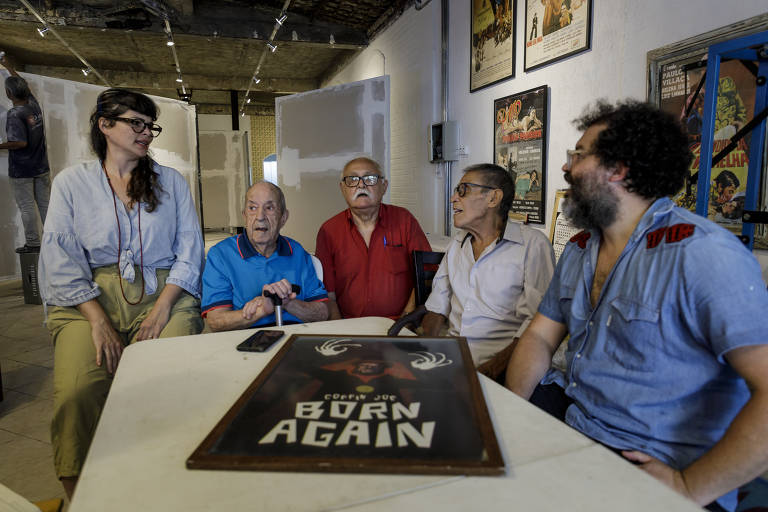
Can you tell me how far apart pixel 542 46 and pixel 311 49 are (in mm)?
5867

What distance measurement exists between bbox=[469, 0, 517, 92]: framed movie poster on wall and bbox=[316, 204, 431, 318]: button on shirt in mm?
2174

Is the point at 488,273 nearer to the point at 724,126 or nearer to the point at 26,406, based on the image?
the point at 724,126

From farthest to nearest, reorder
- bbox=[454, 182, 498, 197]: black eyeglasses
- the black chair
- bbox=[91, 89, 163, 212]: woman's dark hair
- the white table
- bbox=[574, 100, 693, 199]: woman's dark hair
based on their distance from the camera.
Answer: the black chair, bbox=[454, 182, 498, 197]: black eyeglasses, bbox=[91, 89, 163, 212]: woman's dark hair, bbox=[574, 100, 693, 199]: woman's dark hair, the white table

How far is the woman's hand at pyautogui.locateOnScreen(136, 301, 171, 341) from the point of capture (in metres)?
1.90

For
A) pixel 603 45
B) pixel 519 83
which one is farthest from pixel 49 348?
pixel 603 45

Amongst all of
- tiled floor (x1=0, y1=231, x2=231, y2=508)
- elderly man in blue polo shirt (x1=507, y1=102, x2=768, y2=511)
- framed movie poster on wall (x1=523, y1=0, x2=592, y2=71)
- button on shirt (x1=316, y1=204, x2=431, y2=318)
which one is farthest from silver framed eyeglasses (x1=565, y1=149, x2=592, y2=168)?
tiled floor (x1=0, y1=231, x2=231, y2=508)

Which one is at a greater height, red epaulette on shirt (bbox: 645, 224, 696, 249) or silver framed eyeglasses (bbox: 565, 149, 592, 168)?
silver framed eyeglasses (bbox: 565, 149, 592, 168)

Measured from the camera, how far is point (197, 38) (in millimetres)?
7312

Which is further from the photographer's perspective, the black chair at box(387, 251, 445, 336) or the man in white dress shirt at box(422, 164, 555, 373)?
the black chair at box(387, 251, 445, 336)

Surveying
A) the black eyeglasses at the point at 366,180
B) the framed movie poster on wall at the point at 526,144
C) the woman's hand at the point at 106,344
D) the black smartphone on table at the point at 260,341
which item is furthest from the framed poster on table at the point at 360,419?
the framed movie poster on wall at the point at 526,144

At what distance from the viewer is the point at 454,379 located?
102cm

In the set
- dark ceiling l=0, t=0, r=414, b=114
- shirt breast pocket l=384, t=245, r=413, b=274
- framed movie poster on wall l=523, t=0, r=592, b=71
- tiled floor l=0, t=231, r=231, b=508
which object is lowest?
tiled floor l=0, t=231, r=231, b=508

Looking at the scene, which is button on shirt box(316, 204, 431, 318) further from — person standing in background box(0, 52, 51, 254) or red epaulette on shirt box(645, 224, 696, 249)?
person standing in background box(0, 52, 51, 254)

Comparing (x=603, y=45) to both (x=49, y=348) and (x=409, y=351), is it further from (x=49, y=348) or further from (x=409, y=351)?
(x=49, y=348)
